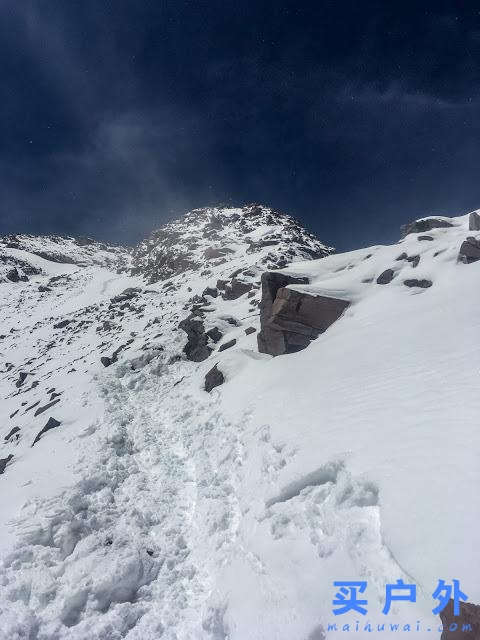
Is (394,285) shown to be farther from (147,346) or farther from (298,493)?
(147,346)

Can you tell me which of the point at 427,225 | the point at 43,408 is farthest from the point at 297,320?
the point at 427,225

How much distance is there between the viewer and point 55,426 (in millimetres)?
17250

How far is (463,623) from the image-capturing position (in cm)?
441

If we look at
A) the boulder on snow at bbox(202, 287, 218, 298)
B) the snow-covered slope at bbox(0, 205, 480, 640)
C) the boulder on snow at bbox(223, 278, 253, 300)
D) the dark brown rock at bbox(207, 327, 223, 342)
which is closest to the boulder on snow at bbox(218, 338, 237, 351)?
the snow-covered slope at bbox(0, 205, 480, 640)

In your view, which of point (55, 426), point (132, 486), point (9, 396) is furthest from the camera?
point (9, 396)

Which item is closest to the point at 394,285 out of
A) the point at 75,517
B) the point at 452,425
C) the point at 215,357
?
the point at 215,357

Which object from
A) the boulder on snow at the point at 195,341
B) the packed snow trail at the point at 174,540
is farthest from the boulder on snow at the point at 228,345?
the packed snow trail at the point at 174,540

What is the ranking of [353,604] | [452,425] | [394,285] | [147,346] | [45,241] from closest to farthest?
[353,604], [452,425], [394,285], [147,346], [45,241]

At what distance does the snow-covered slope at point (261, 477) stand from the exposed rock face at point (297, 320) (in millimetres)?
630

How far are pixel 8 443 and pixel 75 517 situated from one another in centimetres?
1103

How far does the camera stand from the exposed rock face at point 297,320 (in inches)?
757

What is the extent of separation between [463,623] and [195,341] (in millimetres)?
21705

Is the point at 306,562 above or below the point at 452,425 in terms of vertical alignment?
below

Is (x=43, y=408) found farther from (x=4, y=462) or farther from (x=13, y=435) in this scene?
Answer: (x=4, y=462)
